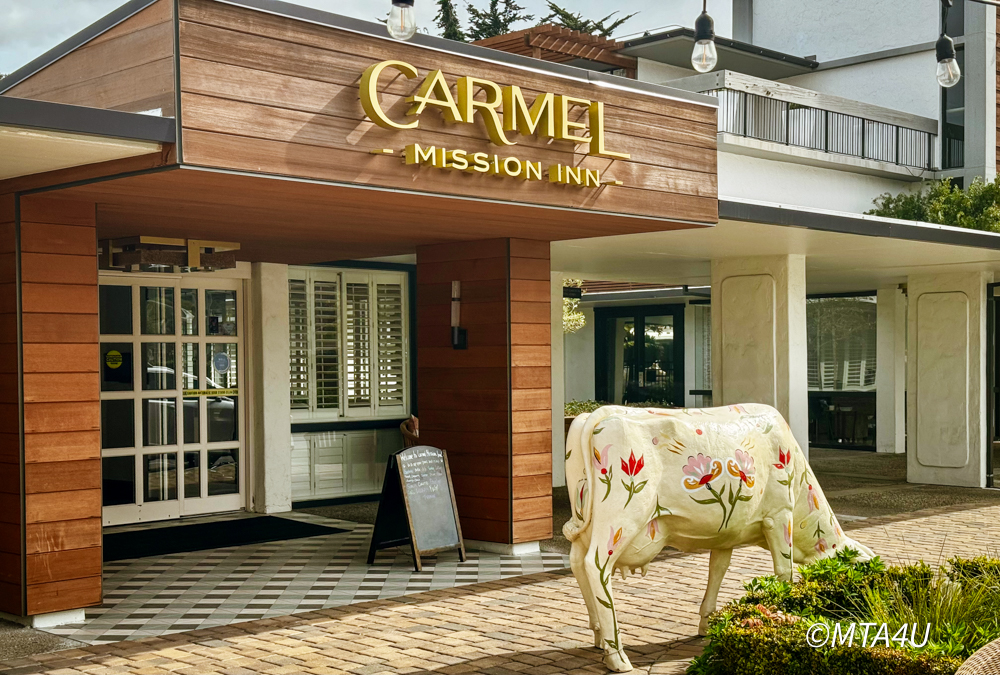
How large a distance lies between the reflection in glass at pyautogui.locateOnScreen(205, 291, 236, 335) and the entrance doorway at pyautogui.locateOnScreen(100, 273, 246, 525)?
11mm

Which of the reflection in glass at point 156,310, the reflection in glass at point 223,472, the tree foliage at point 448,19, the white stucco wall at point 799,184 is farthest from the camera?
the tree foliage at point 448,19

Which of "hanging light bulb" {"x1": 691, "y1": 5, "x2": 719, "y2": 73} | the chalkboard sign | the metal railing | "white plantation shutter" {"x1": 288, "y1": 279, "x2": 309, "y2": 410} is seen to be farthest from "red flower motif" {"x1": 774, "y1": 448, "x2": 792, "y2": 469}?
the metal railing

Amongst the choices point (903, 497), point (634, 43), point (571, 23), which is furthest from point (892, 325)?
point (571, 23)

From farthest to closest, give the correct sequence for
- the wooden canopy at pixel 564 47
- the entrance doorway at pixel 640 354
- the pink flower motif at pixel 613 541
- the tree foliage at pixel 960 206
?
1. the entrance doorway at pixel 640 354
2. the wooden canopy at pixel 564 47
3. the tree foliage at pixel 960 206
4. the pink flower motif at pixel 613 541

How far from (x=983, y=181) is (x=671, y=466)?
17377 mm

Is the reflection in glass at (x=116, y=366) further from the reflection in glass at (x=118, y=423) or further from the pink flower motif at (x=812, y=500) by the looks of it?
the pink flower motif at (x=812, y=500)

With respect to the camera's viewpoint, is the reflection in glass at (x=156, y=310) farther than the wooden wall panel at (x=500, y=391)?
Yes

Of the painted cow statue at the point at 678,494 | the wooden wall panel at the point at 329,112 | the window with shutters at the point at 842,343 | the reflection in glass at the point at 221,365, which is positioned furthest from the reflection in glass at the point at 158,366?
the window with shutters at the point at 842,343

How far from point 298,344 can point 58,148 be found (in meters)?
6.89

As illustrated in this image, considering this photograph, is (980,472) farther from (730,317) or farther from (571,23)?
(571,23)

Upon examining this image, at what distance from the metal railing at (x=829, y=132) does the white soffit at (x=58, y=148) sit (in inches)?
614

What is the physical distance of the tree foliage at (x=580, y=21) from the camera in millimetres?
37844

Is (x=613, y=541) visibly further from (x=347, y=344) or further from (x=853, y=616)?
(x=347, y=344)

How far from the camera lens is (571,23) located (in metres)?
37.8
